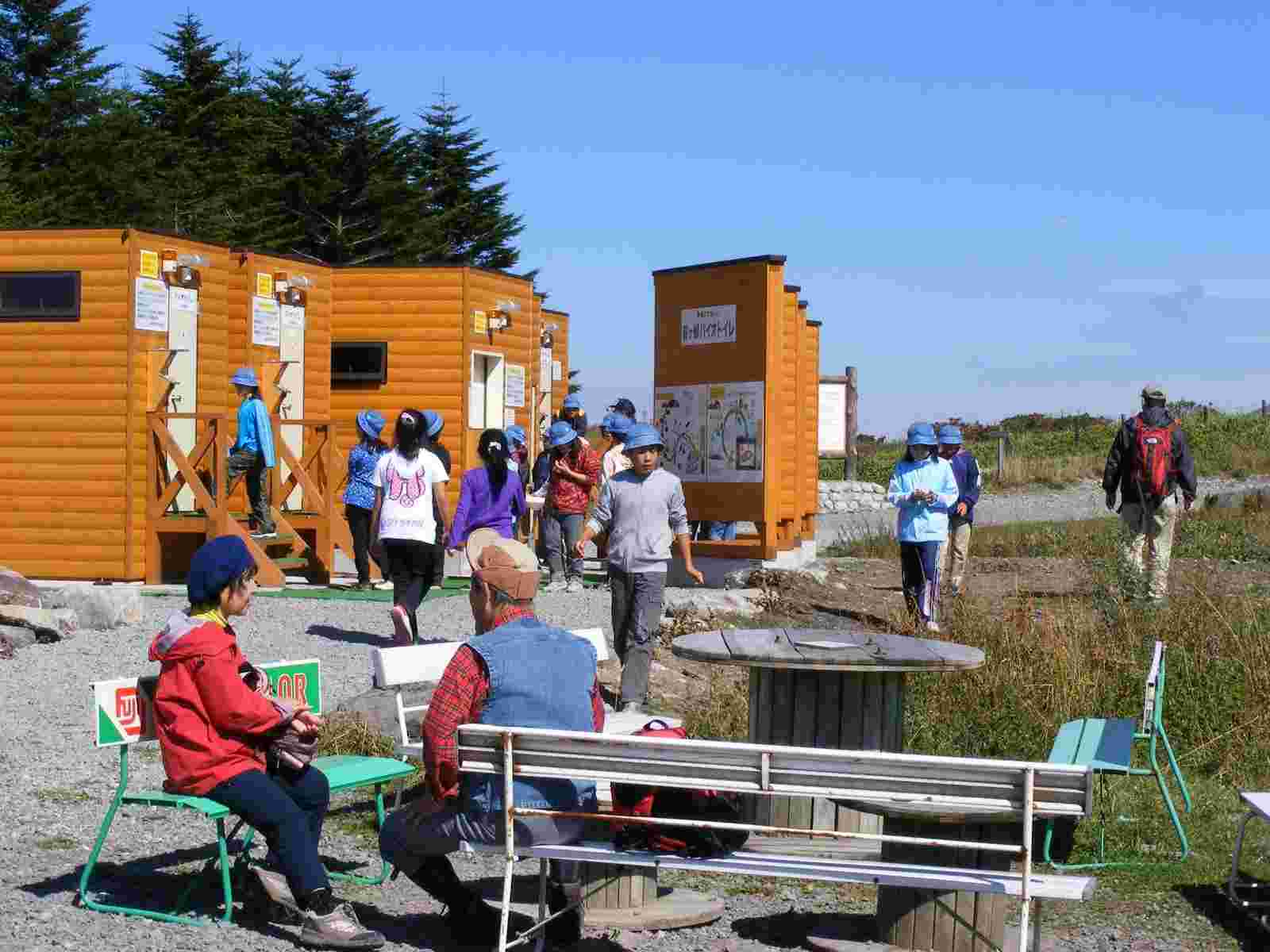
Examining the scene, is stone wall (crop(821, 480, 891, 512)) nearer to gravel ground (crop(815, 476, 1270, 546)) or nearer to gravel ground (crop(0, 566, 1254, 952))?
gravel ground (crop(815, 476, 1270, 546))

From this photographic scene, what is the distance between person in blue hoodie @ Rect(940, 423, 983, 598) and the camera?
52.6 ft

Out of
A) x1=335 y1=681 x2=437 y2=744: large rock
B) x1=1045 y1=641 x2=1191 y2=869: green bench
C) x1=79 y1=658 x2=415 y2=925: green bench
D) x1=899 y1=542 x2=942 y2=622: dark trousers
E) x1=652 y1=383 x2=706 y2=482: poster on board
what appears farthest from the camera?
x1=652 y1=383 x2=706 y2=482: poster on board

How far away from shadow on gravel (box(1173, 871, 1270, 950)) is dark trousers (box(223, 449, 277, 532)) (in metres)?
12.2

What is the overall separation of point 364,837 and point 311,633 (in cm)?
672

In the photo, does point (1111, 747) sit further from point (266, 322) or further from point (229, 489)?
point (266, 322)

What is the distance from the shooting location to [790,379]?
20750 millimetres

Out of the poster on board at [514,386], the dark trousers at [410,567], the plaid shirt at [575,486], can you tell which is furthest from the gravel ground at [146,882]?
the poster on board at [514,386]

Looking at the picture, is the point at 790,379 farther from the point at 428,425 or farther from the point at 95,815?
the point at 95,815

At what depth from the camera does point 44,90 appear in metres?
47.3

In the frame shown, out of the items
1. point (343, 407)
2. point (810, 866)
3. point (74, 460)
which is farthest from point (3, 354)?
point (810, 866)

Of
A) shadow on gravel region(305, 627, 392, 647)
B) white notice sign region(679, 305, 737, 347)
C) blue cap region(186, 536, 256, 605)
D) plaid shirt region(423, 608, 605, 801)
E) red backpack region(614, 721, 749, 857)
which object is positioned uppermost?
white notice sign region(679, 305, 737, 347)

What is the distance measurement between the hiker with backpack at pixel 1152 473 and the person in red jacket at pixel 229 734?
10124 mm

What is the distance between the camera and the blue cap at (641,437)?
33.1 feet

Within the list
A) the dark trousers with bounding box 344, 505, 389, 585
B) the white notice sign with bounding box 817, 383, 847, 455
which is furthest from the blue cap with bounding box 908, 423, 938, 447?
the white notice sign with bounding box 817, 383, 847, 455
